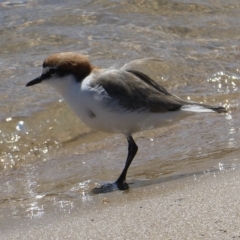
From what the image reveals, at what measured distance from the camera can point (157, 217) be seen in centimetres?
402

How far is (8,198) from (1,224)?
88cm

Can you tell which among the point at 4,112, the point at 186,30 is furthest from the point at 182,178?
the point at 186,30

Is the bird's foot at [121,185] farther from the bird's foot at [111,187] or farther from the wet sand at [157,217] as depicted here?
the wet sand at [157,217]

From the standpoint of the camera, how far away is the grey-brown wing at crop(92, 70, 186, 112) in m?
5.61

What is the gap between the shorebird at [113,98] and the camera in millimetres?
5551

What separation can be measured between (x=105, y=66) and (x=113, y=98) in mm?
3258

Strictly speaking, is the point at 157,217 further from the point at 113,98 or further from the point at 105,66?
the point at 105,66

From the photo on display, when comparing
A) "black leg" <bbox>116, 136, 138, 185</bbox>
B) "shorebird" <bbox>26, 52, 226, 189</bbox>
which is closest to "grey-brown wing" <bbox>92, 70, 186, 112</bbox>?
"shorebird" <bbox>26, 52, 226, 189</bbox>

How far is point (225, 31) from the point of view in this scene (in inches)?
411

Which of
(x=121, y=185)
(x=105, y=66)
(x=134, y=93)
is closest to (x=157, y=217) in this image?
(x=121, y=185)

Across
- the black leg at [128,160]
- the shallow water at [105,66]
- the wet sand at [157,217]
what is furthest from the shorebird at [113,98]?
the wet sand at [157,217]

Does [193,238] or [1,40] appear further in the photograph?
[1,40]

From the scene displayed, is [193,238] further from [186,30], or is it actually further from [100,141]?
[186,30]

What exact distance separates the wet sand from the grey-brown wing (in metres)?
0.87
